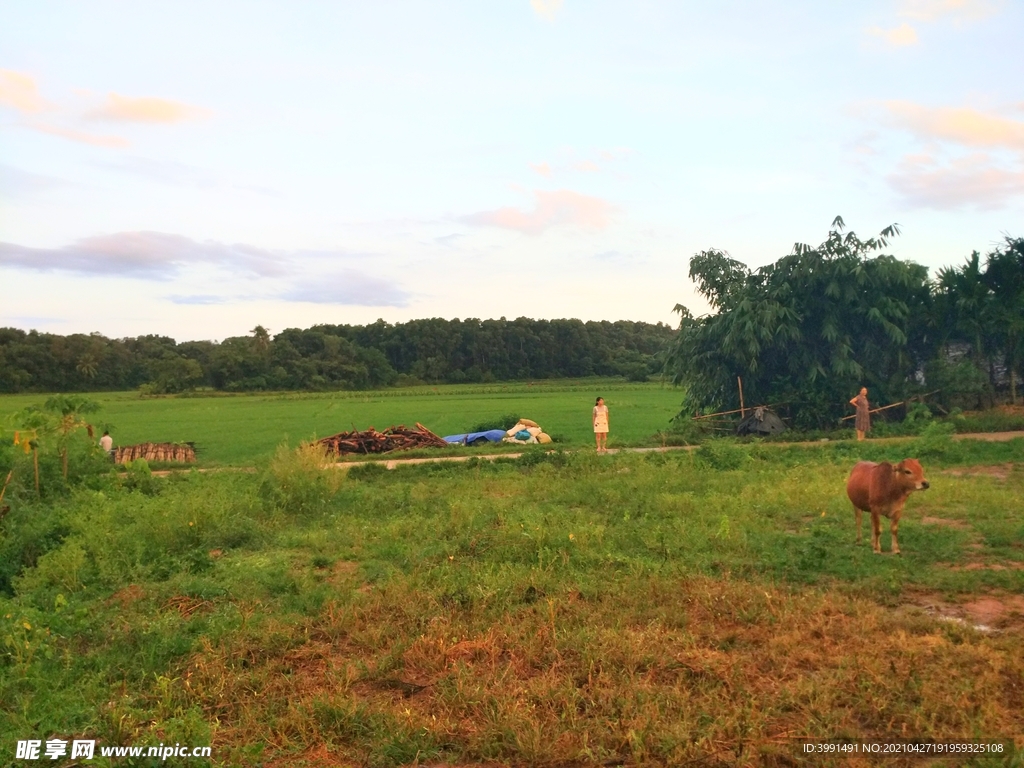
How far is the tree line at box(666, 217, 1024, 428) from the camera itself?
21281 millimetres

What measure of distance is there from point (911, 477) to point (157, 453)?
1775cm

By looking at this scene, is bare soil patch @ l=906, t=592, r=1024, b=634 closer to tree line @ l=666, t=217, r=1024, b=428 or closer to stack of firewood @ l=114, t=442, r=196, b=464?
tree line @ l=666, t=217, r=1024, b=428

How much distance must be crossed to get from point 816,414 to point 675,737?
1921 centimetres

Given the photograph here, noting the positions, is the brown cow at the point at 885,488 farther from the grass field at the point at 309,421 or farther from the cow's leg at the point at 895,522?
the grass field at the point at 309,421

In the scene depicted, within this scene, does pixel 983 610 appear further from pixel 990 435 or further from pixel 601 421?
pixel 990 435

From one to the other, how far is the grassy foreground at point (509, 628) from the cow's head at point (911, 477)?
687mm

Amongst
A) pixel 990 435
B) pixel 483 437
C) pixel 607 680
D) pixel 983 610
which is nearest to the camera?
pixel 607 680

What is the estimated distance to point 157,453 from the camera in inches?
774

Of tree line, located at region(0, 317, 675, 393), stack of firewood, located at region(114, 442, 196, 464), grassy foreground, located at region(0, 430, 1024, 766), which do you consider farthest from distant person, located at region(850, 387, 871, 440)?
tree line, located at region(0, 317, 675, 393)

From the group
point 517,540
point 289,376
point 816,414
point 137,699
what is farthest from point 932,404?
point 289,376

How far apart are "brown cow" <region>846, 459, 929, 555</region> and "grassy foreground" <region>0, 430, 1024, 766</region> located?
348mm

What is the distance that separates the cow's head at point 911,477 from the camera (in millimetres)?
7145

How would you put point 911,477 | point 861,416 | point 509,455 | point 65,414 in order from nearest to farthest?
Result: point 911,477 → point 65,414 → point 509,455 → point 861,416

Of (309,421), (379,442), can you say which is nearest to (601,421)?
(379,442)
